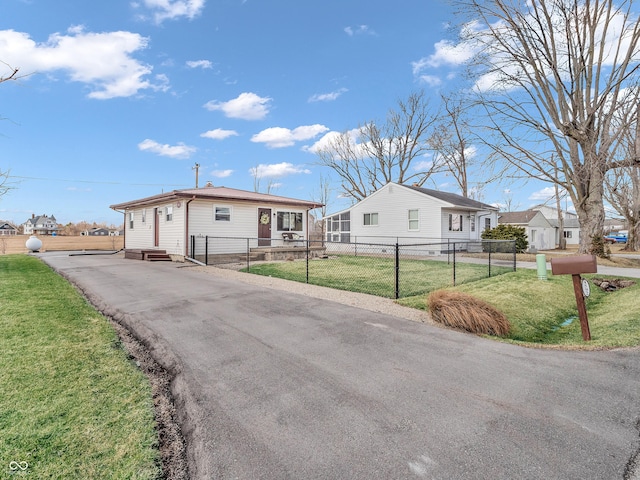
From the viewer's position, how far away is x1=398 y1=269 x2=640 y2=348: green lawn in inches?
185

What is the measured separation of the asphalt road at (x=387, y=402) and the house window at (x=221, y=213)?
31.9ft

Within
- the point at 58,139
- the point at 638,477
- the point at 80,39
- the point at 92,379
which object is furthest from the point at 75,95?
the point at 638,477

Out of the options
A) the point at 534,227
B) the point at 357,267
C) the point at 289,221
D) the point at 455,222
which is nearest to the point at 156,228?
the point at 289,221

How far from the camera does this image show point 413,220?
20125mm

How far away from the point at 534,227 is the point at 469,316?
28.6 m

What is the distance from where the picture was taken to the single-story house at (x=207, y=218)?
13.5 metres

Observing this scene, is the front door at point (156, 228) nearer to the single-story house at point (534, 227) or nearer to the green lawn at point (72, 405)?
the green lawn at point (72, 405)

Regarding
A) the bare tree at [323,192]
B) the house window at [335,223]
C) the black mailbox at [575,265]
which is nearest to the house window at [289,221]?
the house window at [335,223]

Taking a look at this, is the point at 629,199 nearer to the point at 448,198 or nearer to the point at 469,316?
the point at 448,198

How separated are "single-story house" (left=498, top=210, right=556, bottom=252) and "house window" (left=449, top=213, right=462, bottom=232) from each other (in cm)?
963

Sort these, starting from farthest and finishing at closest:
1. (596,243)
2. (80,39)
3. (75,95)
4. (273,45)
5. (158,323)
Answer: (75,95), (273,45), (596,243), (80,39), (158,323)

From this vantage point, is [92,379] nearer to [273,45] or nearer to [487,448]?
[487,448]

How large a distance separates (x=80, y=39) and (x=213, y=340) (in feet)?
40.8

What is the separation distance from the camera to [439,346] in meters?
3.99
